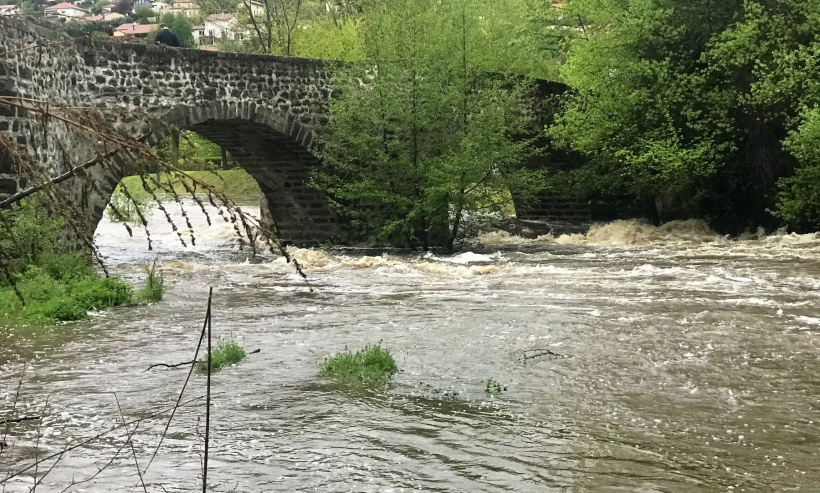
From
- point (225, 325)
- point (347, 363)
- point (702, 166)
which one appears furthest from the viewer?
point (702, 166)

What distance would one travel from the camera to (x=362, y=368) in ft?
24.1

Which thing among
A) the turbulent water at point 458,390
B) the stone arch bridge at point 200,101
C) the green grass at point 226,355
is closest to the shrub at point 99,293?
the turbulent water at point 458,390

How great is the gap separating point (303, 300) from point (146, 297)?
6.62ft

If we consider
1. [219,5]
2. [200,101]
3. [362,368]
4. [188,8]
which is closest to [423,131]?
[200,101]

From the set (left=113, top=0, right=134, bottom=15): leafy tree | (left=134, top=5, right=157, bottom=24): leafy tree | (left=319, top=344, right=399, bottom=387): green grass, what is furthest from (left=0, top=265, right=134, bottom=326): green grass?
(left=134, top=5, right=157, bottom=24): leafy tree

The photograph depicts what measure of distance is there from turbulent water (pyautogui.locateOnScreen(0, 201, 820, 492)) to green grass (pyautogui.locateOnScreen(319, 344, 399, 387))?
0.50ft

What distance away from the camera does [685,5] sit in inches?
774

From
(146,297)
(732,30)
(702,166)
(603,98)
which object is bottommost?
(146,297)

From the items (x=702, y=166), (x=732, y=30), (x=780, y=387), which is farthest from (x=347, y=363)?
(x=732, y=30)

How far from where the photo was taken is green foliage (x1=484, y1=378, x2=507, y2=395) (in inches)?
269

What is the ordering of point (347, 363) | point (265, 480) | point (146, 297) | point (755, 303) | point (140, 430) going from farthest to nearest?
point (146, 297) → point (755, 303) → point (347, 363) → point (140, 430) → point (265, 480)

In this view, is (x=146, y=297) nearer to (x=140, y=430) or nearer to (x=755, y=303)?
(x=140, y=430)

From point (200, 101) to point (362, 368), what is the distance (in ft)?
32.7

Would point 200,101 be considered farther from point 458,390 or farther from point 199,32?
point 199,32
